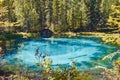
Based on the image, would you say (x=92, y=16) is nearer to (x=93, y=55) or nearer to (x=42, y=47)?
(x=42, y=47)

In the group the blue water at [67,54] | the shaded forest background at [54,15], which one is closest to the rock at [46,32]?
the shaded forest background at [54,15]

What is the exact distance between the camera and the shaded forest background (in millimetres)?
85125

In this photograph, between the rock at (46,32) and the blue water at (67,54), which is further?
the rock at (46,32)

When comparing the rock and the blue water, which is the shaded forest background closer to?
the rock

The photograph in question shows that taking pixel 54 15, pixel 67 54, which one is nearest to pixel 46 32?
pixel 54 15

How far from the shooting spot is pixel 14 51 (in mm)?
49000

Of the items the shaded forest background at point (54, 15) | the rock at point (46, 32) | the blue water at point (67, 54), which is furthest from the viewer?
the shaded forest background at point (54, 15)

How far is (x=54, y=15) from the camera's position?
88938 mm

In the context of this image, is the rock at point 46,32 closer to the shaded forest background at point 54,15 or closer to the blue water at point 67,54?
the shaded forest background at point 54,15

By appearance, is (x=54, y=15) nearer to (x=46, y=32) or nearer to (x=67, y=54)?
(x=46, y=32)

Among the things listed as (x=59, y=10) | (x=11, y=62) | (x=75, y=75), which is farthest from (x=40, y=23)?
(x=75, y=75)

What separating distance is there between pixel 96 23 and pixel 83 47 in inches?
1545

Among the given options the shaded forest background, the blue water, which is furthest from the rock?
Result: the blue water

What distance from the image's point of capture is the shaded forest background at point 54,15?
8512 cm
